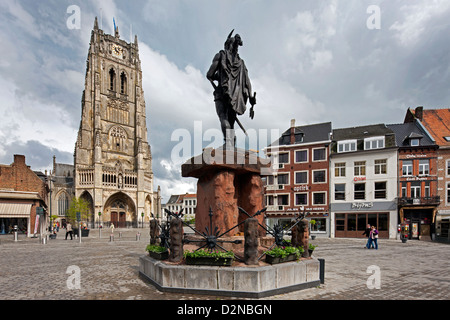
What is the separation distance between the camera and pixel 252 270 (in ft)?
19.9

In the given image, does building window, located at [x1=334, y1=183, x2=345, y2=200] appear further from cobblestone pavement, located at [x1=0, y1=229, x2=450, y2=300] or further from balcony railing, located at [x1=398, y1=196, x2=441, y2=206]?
cobblestone pavement, located at [x1=0, y1=229, x2=450, y2=300]

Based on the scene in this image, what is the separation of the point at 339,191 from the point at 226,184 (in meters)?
28.8

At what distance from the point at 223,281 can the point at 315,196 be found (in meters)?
30.6

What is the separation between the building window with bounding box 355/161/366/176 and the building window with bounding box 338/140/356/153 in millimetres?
1808

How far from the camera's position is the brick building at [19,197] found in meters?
29.0

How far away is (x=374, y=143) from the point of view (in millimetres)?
32312

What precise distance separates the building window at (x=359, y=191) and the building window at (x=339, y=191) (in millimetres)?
1292

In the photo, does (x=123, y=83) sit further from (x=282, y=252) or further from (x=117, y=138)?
(x=282, y=252)

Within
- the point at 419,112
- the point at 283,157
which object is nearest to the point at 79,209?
the point at 283,157

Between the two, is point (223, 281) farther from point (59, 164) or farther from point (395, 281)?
point (59, 164)

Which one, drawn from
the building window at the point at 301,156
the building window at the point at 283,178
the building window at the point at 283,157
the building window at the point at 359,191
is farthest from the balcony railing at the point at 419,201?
the building window at the point at 283,157

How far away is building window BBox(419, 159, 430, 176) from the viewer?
29.5m

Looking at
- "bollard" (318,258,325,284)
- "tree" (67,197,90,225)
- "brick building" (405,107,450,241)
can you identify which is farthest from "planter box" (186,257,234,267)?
"tree" (67,197,90,225)
